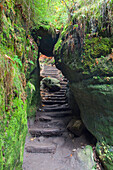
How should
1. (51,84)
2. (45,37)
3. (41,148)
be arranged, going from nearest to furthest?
(41,148)
(45,37)
(51,84)

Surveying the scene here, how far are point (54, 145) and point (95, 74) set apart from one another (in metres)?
3.15

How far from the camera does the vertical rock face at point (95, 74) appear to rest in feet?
10.3

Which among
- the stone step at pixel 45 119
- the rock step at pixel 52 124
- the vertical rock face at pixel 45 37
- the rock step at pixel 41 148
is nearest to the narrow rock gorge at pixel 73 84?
the rock step at pixel 41 148

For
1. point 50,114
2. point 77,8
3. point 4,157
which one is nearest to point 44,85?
point 50,114

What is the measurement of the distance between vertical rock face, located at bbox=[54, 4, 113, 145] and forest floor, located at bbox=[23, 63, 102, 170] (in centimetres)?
95

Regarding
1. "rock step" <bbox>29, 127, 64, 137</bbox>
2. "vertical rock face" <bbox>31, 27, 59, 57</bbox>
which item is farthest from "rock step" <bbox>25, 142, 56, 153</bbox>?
"vertical rock face" <bbox>31, 27, 59, 57</bbox>

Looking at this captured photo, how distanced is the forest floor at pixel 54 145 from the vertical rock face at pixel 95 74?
3.10ft

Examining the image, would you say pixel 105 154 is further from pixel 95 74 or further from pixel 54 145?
pixel 95 74

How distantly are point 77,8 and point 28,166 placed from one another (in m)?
5.58

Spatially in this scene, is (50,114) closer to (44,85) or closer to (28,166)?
(28,166)

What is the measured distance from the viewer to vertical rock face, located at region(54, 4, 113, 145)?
315 centimetres

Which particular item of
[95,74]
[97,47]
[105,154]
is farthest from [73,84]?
[105,154]

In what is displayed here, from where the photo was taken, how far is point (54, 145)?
4371 millimetres

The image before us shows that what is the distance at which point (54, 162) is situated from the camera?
145 inches
